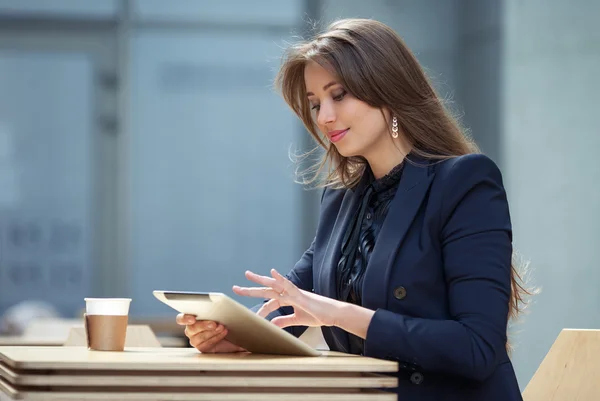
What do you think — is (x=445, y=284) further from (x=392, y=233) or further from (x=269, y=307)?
(x=269, y=307)

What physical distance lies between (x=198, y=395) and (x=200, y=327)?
1.33ft

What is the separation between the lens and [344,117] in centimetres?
228

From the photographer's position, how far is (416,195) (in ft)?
7.07

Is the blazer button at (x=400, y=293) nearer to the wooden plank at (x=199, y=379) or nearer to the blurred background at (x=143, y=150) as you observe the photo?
the wooden plank at (x=199, y=379)

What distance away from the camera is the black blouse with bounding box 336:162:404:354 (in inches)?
88.9

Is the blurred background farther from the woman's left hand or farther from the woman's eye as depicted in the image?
the woman's left hand

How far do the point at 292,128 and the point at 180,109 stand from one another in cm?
88

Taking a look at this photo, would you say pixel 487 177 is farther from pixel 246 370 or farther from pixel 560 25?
pixel 560 25

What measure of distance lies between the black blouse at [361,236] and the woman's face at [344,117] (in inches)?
3.6

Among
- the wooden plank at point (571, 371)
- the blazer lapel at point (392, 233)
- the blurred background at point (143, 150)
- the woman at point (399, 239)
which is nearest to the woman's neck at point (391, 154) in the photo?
the woman at point (399, 239)

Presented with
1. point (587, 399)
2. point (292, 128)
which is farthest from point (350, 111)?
point (292, 128)

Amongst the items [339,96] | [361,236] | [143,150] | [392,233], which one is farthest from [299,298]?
[143,150]

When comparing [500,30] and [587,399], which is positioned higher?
[500,30]

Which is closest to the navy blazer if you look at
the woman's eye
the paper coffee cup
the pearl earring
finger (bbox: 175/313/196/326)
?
the pearl earring
